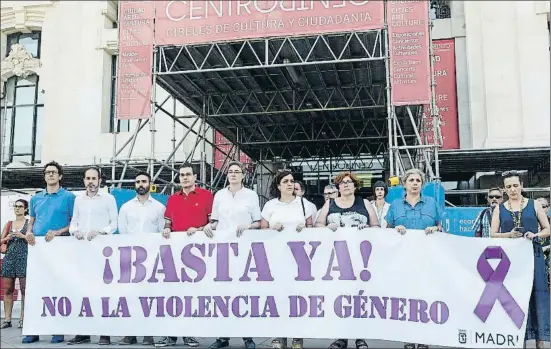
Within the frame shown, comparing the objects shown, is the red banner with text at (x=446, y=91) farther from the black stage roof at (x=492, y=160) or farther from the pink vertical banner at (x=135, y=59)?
the pink vertical banner at (x=135, y=59)

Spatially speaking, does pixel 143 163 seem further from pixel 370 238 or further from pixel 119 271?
pixel 370 238

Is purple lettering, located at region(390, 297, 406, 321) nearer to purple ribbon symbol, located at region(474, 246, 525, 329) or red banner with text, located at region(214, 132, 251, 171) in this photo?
purple ribbon symbol, located at region(474, 246, 525, 329)

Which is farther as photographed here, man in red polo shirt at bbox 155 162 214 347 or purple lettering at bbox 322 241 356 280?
man in red polo shirt at bbox 155 162 214 347

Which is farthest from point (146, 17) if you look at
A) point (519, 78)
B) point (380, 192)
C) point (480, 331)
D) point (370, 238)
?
point (519, 78)

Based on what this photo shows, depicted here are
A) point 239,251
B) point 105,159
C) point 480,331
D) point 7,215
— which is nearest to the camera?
point 480,331

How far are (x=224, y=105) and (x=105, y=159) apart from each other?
543 centimetres

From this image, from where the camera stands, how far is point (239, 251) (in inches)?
245

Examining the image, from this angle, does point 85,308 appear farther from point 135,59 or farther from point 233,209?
point 135,59

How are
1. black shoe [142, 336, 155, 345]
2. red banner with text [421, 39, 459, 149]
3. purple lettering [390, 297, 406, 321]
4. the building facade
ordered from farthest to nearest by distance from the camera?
red banner with text [421, 39, 459, 149]
the building facade
black shoe [142, 336, 155, 345]
purple lettering [390, 297, 406, 321]

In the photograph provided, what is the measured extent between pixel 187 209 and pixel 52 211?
5.56 ft

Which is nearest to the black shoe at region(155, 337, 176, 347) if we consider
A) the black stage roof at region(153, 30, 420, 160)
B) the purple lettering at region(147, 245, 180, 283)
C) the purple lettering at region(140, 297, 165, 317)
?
the purple lettering at region(140, 297, 165, 317)

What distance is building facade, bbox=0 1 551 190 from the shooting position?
18.0 m

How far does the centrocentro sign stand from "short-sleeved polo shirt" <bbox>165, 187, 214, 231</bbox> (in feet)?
21.0

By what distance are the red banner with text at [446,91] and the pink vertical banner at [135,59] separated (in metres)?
9.64
